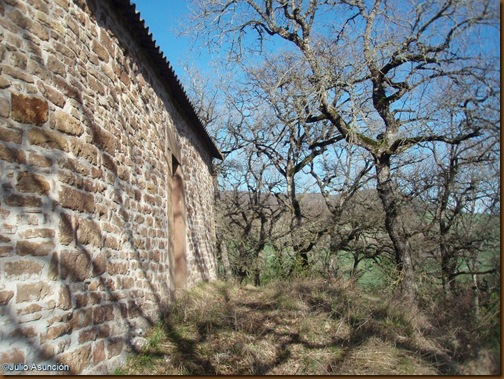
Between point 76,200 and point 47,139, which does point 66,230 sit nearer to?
point 76,200

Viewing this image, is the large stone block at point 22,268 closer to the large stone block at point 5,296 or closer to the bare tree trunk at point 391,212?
the large stone block at point 5,296

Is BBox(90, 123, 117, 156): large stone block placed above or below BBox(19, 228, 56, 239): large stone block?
above

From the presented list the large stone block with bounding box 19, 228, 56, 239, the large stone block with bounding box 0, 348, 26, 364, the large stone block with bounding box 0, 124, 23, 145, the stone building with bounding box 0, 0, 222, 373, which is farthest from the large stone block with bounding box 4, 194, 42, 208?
the large stone block with bounding box 0, 348, 26, 364

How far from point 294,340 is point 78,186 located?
3026 millimetres

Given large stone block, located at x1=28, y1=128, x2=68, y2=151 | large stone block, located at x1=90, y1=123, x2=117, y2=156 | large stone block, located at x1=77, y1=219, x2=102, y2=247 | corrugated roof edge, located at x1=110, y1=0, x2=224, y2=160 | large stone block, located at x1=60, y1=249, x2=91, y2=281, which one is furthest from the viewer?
corrugated roof edge, located at x1=110, y1=0, x2=224, y2=160

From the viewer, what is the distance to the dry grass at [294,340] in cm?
410

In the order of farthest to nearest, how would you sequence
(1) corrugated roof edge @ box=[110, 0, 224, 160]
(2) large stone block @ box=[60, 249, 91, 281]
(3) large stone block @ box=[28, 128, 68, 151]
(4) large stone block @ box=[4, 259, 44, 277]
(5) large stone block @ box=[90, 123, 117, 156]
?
1. (1) corrugated roof edge @ box=[110, 0, 224, 160]
2. (5) large stone block @ box=[90, 123, 117, 156]
3. (2) large stone block @ box=[60, 249, 91, 281]
4. (3) large stone block @ box=[28, 128, 68, 151]
5. (4) large stone block @ box=[4, 259, 44, 277]

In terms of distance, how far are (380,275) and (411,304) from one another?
2744 mm

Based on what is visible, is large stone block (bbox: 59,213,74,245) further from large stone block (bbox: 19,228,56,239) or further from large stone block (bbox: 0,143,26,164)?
large stone block (bbox: 0,143,26,164)

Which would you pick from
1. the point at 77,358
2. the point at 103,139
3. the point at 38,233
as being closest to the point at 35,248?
the point at 38,233

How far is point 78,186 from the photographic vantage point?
12.4 feet

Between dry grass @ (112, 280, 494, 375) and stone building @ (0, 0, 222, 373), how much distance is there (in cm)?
41

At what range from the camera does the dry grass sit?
13.4 feet

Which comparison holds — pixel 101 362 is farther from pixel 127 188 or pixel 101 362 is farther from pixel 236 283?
pixel 236 283
